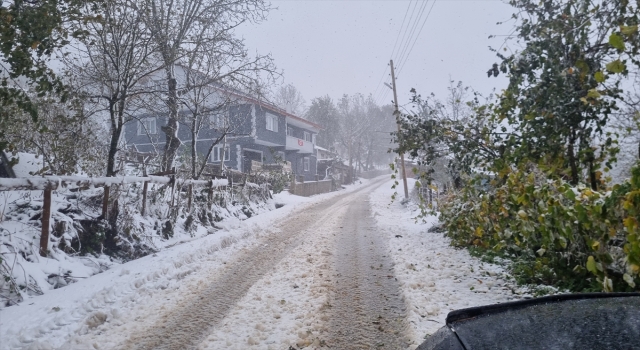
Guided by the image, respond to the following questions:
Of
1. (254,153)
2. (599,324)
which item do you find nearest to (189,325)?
(599,324)

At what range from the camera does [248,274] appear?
606 cm

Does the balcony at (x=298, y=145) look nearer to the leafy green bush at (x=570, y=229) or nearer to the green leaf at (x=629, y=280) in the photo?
the leafy green bush at (x=570, y=229)

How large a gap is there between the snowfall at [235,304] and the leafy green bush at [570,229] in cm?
55

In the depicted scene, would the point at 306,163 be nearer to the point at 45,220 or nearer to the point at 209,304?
the point at 45,220

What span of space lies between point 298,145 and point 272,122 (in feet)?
15.9

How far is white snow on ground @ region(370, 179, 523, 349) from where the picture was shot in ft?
13.5

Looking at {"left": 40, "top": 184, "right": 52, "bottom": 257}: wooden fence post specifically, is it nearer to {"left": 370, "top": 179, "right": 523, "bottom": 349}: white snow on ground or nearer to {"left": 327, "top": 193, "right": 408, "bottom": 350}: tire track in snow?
{"left": 327, "top": 193, "right": 408, "bottom": 350}: tire track in snow

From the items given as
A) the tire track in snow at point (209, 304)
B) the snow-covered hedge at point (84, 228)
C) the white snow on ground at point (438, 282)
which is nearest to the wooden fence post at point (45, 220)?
the snow-covered hedge at point (84, 228)

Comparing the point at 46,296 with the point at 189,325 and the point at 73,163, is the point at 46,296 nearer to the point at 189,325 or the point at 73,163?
the point at 189,325

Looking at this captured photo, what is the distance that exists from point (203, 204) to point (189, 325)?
25.0 feet

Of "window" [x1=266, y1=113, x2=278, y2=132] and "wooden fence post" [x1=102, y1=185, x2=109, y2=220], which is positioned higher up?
"window" [x1=266, y1=113, x2=278, y2=132]

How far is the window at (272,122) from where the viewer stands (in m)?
28.9

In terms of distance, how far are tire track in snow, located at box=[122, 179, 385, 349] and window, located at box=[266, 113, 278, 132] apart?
21.5m

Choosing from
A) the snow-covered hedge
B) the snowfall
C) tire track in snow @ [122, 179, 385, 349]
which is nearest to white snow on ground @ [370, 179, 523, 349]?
the snowfall
